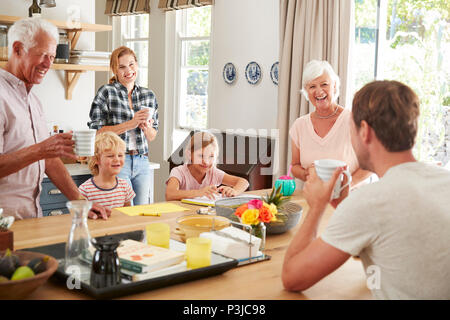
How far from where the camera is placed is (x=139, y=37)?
7168mm

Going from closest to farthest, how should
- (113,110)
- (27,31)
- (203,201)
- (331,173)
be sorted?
(331,173)
(27,31)
(203,201)
(113,110)

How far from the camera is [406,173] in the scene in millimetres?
1380

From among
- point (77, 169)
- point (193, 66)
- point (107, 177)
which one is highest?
point (193, 66)

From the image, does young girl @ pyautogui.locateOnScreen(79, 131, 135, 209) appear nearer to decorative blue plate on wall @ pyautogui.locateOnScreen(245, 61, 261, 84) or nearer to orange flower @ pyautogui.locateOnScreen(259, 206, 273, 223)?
orange flower @ pyautogui.locateOnScreen(259, 206, 273, 223)

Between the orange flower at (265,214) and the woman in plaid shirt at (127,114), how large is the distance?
1865mm

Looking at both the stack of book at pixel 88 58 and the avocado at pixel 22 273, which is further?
the stack of book at pixel 88 58

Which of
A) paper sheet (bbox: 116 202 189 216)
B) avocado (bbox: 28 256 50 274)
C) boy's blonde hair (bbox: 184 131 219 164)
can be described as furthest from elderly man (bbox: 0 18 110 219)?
boy's blonde hair (bbox: 184 131 219 164)

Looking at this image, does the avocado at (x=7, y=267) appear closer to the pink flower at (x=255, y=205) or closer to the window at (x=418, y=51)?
the pink flower at (x=255, y=205)

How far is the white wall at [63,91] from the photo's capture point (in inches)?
164

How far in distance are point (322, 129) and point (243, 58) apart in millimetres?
2483

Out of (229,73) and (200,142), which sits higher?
(229,73)

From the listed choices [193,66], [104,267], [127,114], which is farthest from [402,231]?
[193,66]

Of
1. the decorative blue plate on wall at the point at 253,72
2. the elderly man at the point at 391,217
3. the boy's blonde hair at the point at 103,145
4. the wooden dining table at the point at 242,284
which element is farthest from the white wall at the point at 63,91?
the elderly man at the point at 391,217

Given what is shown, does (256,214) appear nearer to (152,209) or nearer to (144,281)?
(144,281)
